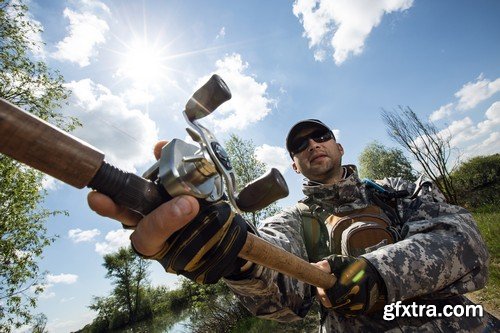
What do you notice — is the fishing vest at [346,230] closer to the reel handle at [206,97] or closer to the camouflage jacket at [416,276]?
the camouflage jacket at [416,276]

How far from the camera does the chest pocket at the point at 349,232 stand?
9.12ft

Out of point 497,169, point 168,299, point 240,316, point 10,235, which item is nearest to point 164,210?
point 240,316

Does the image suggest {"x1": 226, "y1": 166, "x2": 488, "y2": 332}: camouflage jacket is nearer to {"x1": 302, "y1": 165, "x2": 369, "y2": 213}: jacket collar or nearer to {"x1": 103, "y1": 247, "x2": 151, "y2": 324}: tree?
{"x1": 302, "y1": 165, "x2": 369, "y2": 213}: jacket collar

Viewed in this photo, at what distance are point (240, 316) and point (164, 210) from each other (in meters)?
12.2

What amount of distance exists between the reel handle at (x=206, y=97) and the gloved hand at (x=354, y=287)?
1.54 metres

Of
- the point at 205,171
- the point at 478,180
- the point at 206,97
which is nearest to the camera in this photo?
the point at 205,171

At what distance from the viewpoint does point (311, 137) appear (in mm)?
4004

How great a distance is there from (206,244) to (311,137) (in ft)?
9.48

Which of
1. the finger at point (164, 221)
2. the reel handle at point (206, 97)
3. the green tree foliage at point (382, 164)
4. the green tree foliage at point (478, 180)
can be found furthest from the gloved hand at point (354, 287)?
the green tree foliage at point (382, 164)

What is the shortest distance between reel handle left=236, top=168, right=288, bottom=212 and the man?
0.41 ft

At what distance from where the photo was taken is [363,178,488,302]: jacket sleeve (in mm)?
2170

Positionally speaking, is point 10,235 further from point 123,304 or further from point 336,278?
point 123,304

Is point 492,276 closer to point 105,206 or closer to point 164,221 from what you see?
point 164,221

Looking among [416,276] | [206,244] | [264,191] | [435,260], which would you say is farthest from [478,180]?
[206,244]
